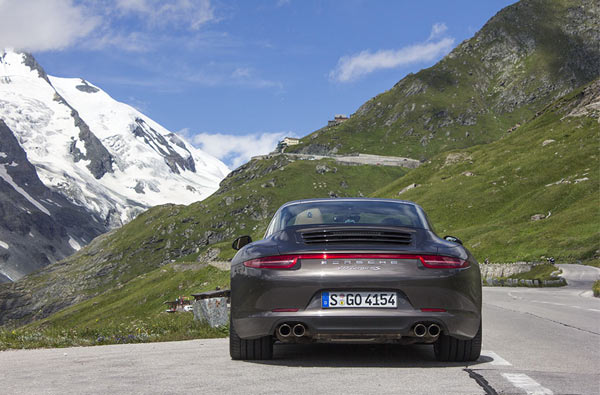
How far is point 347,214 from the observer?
8797mm

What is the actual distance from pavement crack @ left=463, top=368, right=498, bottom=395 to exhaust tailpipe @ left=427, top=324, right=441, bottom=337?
21.1 inches

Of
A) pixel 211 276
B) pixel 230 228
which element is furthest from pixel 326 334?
pixel 230 228

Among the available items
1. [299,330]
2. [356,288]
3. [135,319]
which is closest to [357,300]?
[356,288]

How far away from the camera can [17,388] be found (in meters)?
6.27

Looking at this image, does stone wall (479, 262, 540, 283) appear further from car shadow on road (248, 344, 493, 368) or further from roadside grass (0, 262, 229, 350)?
car shadow on road (248, 344, 493, 368)

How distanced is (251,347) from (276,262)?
52.7 inches

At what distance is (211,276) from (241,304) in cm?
7829

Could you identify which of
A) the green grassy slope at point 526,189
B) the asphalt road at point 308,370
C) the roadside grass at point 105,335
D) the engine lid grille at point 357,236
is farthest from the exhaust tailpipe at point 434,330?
the green grassy slope at point 526,189

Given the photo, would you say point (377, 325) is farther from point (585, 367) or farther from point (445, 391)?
point (585, 367)

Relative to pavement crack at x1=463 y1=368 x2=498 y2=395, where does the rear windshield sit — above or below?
above

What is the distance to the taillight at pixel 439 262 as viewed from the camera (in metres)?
7.18

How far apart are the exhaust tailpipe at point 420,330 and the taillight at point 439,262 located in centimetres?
67

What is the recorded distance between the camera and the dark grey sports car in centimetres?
700

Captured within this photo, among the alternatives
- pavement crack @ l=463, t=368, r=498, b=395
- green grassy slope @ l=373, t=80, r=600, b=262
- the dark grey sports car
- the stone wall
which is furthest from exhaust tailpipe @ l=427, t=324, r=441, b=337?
green grassy slope @ l=373, t=80, r=600, b=262
